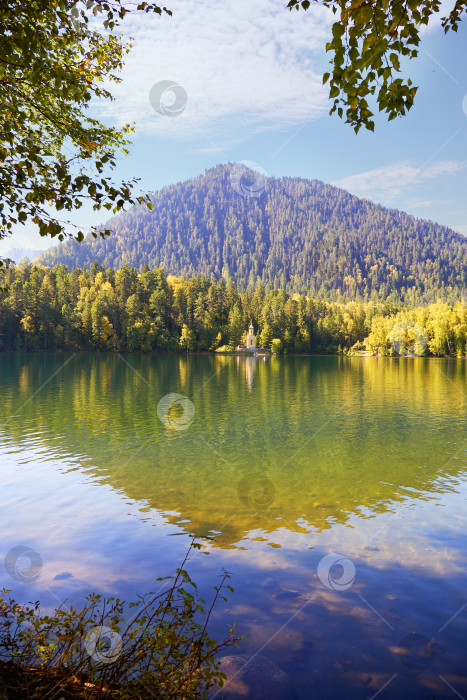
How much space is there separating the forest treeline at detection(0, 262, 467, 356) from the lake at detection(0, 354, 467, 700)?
110 metres

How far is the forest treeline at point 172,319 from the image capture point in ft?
427

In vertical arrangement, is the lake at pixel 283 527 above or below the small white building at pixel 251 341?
below

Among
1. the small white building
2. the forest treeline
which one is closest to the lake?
the forest treeline

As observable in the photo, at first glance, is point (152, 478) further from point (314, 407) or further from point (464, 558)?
point (314, 407)

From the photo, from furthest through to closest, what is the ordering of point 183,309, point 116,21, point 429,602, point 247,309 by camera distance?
point 247,309
point 183,309
point 429,602
point 116,21

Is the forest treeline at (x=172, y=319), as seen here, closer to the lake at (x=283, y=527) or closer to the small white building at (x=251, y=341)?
the small white building at (x=251, y=341)

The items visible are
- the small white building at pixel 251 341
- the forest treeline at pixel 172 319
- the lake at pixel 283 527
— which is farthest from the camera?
the small white building at pixel 251 341

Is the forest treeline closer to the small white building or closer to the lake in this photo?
the small white building

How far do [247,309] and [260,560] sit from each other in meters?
167

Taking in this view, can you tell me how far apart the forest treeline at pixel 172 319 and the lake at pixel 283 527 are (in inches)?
4318

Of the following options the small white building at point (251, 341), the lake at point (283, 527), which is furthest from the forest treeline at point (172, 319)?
the lake at point (283, 527)

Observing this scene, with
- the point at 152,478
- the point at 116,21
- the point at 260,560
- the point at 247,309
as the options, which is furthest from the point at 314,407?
the point at 247,309

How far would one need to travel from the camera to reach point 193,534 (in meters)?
11.5

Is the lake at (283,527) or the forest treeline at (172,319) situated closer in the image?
the lake at (283,527)
